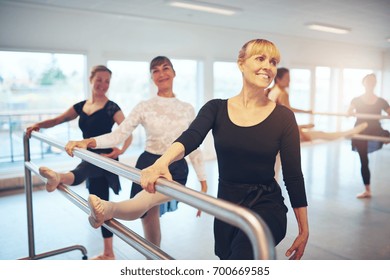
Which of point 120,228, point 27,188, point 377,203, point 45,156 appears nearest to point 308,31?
point 377,203

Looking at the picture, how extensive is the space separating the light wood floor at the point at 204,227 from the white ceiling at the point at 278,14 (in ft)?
6.90

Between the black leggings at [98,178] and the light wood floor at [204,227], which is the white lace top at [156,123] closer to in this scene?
the black leggings at [98,178]

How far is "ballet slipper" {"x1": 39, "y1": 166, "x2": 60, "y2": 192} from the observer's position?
187 centimetres

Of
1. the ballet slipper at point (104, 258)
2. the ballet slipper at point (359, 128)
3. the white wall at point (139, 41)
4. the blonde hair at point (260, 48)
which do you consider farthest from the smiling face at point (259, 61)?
the white wall at point (139, 41)

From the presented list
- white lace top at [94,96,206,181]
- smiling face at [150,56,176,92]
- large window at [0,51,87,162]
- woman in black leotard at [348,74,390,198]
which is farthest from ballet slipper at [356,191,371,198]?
large window at [0,51,87,162]

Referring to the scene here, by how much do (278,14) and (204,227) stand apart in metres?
2.85

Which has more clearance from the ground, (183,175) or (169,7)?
(169,7)

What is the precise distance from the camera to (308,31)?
5.58 meters

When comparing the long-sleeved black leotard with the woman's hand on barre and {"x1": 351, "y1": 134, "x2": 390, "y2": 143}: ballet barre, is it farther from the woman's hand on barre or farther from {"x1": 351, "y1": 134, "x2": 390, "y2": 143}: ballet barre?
{"x1": 351, "y1": 134, "x2": 390, "y2": 143}: ballet barre

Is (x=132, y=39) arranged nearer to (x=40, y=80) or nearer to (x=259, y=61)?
(x=40, y=80)

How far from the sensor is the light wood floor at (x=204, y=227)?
8.44ft

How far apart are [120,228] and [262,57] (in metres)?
0.77

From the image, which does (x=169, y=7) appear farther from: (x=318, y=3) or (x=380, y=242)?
(x=380, y=242)

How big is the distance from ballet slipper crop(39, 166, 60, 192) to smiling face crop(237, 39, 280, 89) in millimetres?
1204
